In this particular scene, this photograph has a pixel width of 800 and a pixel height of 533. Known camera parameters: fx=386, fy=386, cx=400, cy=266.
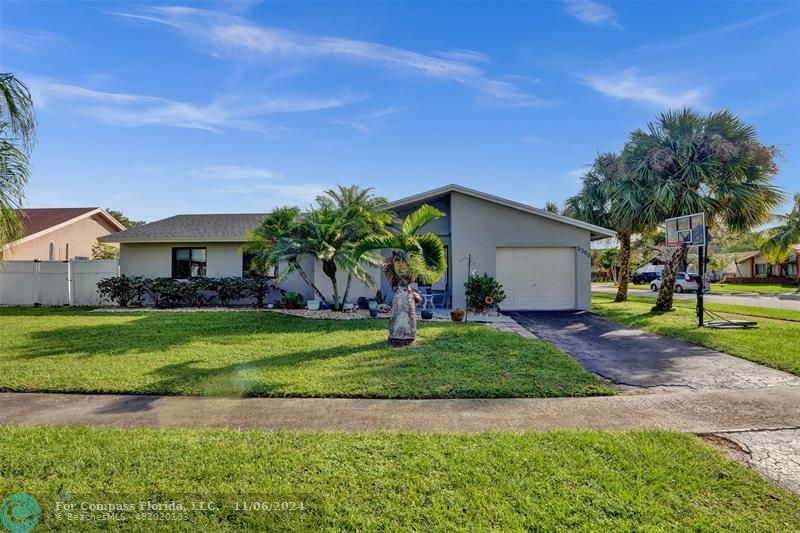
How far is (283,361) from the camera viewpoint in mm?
6812

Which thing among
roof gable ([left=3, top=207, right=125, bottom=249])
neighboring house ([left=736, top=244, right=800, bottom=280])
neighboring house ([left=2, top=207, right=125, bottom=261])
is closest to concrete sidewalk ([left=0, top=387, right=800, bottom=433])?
neighboring house ([left=2, top=207, right=125, bottom=261])

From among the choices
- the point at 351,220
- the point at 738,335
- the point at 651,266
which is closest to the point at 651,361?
the point at 738,335

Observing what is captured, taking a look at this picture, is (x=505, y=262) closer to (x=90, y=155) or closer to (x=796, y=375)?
(x=796, y=375)

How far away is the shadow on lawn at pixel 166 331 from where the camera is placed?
7871 millimetres

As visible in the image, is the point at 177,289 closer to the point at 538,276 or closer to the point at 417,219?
the point at 417,219

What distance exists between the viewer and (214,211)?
20891 mm

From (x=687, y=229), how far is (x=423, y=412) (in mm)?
12051

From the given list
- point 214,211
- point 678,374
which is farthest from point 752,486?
point 214,211

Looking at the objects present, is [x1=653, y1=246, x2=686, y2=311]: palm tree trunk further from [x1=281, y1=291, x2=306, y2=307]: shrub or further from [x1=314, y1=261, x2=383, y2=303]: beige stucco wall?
[x1=281, y1=291, x2=306, y2=307]: shrub

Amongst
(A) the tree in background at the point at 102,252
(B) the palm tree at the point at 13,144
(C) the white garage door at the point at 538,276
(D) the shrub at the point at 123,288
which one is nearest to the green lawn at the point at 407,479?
(B) the palm tree at the point at 13,144

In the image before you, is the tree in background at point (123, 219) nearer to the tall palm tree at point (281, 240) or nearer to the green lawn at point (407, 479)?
the tall palm tree at point (281, 240)

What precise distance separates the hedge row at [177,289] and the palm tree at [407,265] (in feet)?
27.1

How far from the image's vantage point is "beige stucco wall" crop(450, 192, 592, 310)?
1414 cm

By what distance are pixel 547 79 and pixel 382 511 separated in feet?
45.6
